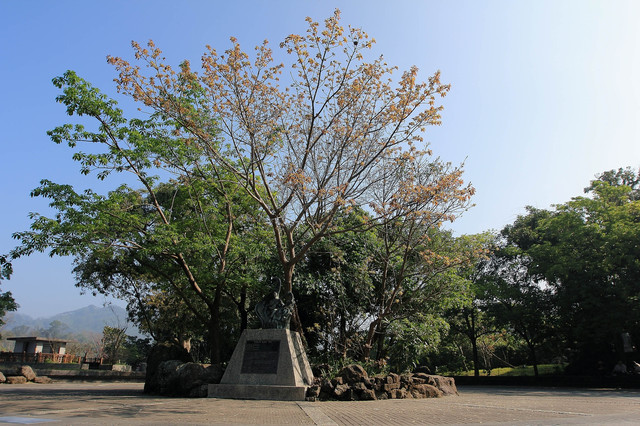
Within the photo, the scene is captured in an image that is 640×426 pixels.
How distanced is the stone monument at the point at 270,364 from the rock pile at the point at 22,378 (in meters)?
11.0

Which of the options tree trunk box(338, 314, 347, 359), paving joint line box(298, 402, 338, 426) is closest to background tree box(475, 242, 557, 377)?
tree trunk box(338, 314, 347, 359)

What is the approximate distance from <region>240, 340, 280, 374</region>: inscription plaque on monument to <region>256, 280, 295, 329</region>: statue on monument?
2.01 feet

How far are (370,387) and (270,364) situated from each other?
103 inches

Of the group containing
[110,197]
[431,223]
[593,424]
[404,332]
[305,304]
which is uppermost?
[110,197]

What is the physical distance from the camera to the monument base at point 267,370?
10.5 metres

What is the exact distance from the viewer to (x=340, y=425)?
21.2 feet

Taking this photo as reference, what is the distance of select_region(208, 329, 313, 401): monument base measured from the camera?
34.4ft

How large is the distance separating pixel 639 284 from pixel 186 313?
21376 mm

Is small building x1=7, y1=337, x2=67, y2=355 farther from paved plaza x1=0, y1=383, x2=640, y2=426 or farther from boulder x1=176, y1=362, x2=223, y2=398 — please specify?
paved plaza x1=0, y1=383, x2=640, y2=426

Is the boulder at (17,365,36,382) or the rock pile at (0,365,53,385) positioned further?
the boulder at (17,365,36,382)

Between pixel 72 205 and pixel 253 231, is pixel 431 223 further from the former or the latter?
pixel 72 205

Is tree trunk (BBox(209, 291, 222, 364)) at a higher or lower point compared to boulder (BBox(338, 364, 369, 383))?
higher

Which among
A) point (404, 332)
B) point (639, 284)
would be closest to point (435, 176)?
point (404, 332)

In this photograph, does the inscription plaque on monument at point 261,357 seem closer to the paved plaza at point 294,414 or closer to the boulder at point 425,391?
the paved plaza at point 294,414
